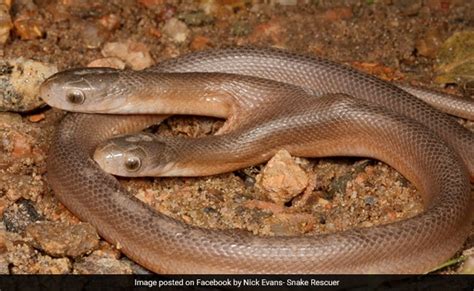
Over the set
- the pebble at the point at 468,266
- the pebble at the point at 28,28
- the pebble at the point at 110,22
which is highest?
the pebble at the point at 110,22

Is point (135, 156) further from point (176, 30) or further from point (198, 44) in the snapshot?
point (176, 30)

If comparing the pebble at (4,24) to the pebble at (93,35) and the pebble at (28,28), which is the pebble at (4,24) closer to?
the pebble at (28,28)

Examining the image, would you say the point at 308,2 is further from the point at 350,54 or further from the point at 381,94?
the point at 381,94

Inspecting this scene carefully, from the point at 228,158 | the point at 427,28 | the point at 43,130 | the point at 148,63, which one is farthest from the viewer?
the point at 427,28

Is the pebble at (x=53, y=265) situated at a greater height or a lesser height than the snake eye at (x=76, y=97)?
lesser

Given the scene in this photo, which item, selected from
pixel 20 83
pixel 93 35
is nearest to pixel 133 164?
pixel 20 83

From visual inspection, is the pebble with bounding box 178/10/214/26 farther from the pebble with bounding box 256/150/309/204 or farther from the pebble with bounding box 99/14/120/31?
the pebble with bounding box 256/150/309/204

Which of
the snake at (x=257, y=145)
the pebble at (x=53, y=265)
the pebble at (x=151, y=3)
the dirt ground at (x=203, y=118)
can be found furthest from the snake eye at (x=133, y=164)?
the pebble at (x=151, y=3)

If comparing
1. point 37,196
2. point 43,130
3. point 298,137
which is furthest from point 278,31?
point 37,196
